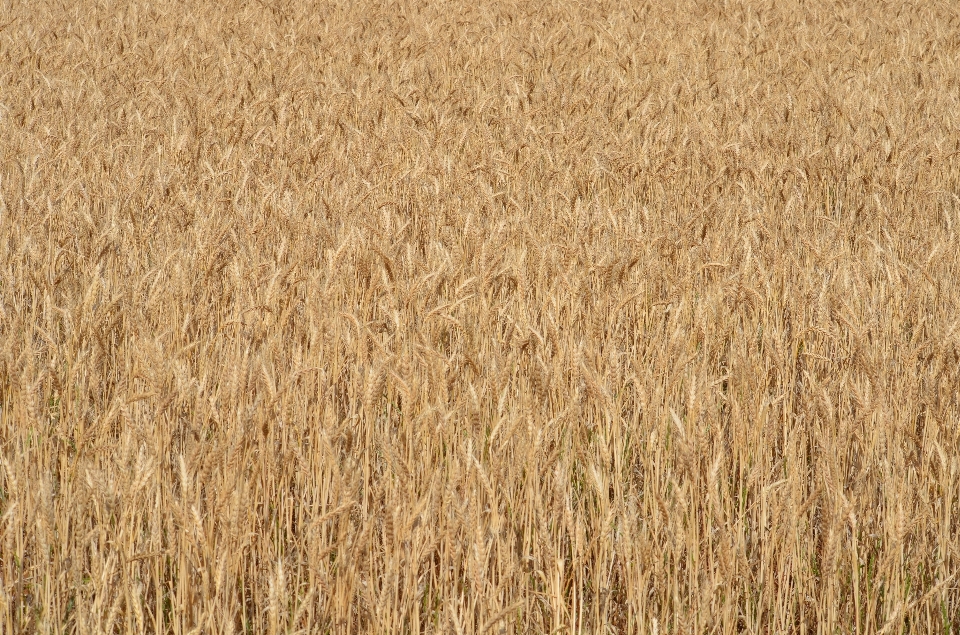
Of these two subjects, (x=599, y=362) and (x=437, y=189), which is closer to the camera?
(x=599, y=362)

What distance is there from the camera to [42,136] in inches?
163

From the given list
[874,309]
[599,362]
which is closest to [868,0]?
[874,309]

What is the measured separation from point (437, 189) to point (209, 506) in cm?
196

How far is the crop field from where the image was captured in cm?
159

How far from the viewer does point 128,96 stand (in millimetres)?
5055

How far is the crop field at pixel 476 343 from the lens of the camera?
1587 mm

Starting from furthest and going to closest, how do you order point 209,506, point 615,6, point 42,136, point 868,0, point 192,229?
1. point 868,0
2. point 615,6
3. point 42,136
4. point 192,229
5. point 209,506

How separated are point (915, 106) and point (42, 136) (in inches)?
155

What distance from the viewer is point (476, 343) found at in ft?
7.73

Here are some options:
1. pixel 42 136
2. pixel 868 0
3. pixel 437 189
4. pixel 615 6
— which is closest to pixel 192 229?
pixel 437 189

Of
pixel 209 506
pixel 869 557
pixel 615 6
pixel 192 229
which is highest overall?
pixel 615 6

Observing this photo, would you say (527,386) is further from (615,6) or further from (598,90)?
(615,6)

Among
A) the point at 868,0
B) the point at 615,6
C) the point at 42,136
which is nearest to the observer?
the point at 42,136

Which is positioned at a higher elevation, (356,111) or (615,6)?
(615,6)
